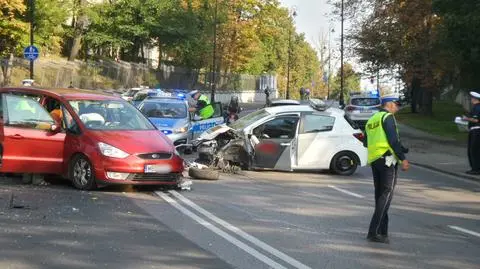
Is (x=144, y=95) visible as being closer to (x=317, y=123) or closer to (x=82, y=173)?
(x=317, y=123)

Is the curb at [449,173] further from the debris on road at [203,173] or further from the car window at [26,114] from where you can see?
the car window at [26,114]

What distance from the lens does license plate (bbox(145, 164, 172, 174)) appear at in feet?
33.8

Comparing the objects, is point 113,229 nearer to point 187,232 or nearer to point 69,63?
point 187,232

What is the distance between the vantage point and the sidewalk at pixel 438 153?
1758 cm

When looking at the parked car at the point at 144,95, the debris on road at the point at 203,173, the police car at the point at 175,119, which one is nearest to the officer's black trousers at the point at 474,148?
the debris on road at the point at 203,173

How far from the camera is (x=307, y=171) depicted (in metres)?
15.2

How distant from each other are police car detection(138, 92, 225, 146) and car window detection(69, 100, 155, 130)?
6011 mm

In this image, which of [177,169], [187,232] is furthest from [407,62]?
[187,232]

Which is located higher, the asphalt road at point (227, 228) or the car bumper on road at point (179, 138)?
the car bumper on road at point (179, 138)

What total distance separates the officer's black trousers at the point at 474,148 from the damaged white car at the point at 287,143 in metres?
2.62

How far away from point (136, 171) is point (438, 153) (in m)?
14.4

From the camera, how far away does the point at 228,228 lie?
319 inches

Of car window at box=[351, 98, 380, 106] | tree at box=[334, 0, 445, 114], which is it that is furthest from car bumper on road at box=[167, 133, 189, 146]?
tree at box=[334, 0, 445, 114]

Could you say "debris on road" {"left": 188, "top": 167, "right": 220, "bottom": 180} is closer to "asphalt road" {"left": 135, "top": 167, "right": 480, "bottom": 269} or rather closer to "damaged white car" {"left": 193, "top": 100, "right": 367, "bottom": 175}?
"asphalt road" {"left": 135, "top": 167, "right": 480, "bottom": 269}
